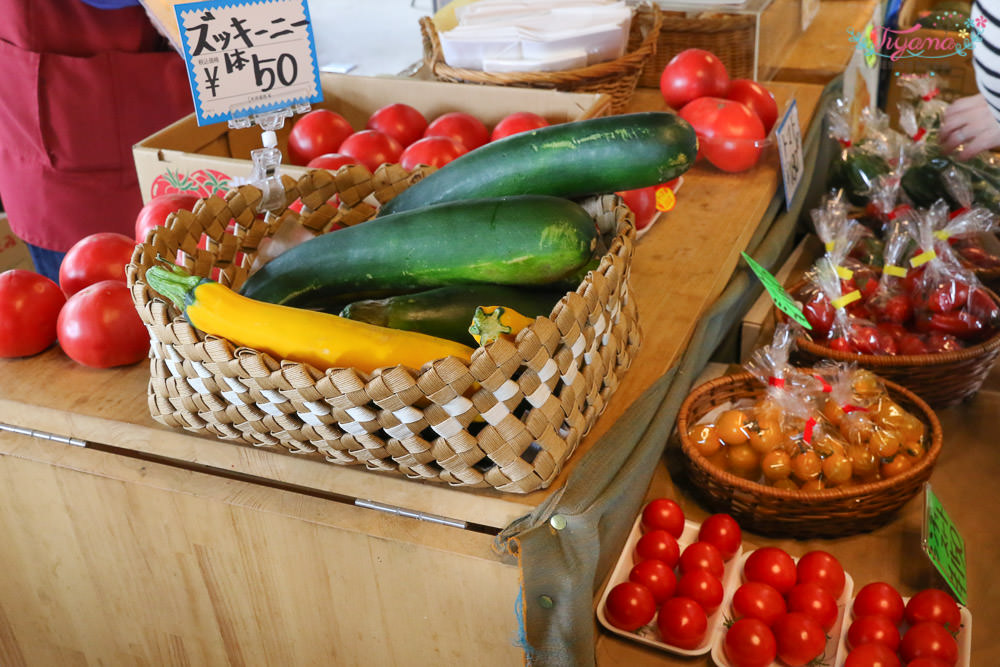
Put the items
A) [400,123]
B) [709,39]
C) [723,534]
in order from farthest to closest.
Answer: [709,39]
[400,123]
[723,534]

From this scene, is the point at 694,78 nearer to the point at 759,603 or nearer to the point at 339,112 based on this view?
the point at 339,112

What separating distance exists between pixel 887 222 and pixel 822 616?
40.1 inches

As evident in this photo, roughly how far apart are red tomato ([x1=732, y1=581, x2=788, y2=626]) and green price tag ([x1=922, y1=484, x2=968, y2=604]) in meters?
0.19

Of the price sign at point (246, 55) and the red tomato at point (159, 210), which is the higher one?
the price sign at point (246, 55)

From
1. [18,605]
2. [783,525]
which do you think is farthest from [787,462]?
[18,605]

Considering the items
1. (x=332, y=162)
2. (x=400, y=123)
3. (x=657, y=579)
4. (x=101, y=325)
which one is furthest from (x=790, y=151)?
(x=101, y=325)

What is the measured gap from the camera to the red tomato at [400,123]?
171 cm

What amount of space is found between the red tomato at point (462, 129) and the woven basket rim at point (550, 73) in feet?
0.52

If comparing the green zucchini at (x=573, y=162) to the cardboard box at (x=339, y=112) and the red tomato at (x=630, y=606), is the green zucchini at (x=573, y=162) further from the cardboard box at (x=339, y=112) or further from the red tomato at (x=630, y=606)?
the red tomato at (x=630, y=606)

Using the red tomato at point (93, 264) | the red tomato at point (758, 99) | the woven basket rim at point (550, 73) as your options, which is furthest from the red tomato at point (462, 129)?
the red tomato at point (93, 264)

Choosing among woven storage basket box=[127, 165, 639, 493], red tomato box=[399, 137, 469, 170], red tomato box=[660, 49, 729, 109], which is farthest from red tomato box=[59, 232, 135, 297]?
red tomato box=[660, 49, 729, 109]

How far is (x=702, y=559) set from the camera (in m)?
1.09

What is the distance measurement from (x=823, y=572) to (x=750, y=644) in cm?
16

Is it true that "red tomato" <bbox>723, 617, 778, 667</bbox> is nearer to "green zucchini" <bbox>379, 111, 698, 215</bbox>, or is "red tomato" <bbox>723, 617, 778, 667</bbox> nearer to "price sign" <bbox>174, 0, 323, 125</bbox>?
"green zucchini" <bbox>379, 111, 698, 215</bbox>
